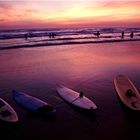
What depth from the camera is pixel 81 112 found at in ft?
36.1

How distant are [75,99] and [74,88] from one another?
7.91 feet

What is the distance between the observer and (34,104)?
37.3 ft

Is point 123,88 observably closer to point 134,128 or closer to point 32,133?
point 134,128

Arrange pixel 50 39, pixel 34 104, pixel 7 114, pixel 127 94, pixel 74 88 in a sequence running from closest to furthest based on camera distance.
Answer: pixel 7 114 → pixel 34 104 → pixel 127 94 → pixel 74 88 → pixel 50 39

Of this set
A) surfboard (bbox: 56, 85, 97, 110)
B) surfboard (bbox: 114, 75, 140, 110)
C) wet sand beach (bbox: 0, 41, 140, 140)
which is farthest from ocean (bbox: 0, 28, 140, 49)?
surfboard (bbox: 114, 75, 140, 110)

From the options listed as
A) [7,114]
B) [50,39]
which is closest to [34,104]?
[7,114]

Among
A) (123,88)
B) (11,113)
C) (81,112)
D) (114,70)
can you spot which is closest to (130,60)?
(114,70)

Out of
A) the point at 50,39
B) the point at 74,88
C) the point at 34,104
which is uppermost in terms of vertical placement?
the point at 50,39

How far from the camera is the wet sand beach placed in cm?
934

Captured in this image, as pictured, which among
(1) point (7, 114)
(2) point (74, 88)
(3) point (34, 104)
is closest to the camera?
(1) point (7, 114)

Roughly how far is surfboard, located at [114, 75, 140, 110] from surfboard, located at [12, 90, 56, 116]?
3.44 m

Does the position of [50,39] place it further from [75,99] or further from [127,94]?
[127,94]

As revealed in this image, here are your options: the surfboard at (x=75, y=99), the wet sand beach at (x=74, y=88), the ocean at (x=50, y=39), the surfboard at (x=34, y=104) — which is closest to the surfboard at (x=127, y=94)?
the wet sand beach at (x=74, y=88)

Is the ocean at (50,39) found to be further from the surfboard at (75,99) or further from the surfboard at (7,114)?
the surfboard at (7,114)
